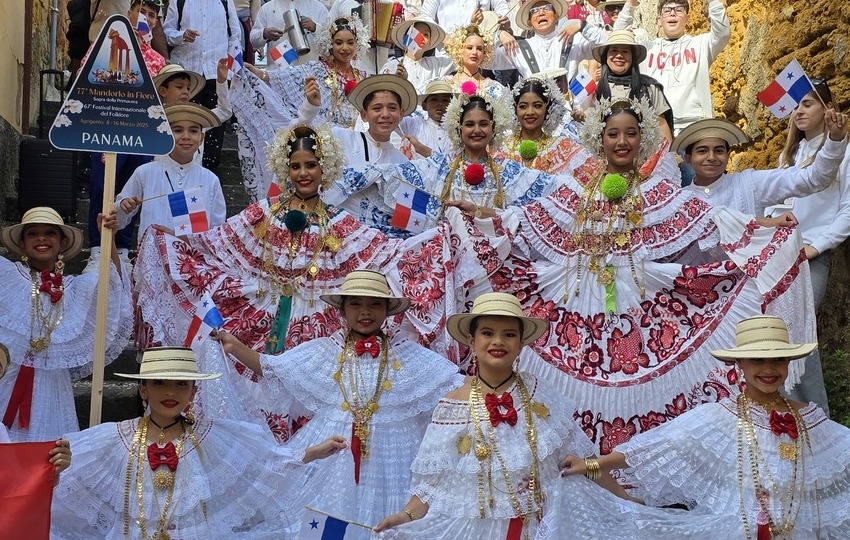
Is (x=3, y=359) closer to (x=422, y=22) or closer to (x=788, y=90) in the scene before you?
(x=788, y=90)

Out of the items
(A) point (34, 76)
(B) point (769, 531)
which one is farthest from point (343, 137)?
(B) point (769, 531)

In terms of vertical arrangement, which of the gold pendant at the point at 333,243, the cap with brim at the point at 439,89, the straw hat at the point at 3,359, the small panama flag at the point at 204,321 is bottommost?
the straw hat at the point at 3,359

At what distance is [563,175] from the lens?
9.45 metres

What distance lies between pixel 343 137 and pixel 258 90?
163cm

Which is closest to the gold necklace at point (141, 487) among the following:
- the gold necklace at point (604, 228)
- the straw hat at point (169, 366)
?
the straw hat at point (169, 366)

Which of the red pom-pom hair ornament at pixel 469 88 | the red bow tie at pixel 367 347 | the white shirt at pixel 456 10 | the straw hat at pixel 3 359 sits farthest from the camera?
the white shirt at pixel 456 10

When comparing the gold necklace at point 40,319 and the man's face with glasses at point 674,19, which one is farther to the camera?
the man's face with glasses at point 674,19

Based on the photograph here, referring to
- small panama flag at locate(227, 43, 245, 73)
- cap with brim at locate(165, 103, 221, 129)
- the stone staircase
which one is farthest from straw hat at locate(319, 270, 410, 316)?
small panama flag at locate(227, 43, 245, 73)

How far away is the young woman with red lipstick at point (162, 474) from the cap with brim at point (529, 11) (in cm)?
733

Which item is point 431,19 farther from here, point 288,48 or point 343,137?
point 343,137

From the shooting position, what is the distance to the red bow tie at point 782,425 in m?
6.03

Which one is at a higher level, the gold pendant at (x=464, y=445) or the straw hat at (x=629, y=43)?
the straw hat at (x=629, y=43)

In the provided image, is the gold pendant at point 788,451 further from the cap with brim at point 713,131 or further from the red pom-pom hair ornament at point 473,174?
the red pom-pom hair ornament at point 473,174

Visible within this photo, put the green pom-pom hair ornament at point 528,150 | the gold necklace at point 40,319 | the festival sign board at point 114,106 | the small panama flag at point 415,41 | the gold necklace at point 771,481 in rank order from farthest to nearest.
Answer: the small panama flag at point 415,41
the green pom-pom hair ornament at point 528,150
the gold necklace at point 40,319
the festival sign board at point 114,106
the gold necklace at point 771,481
